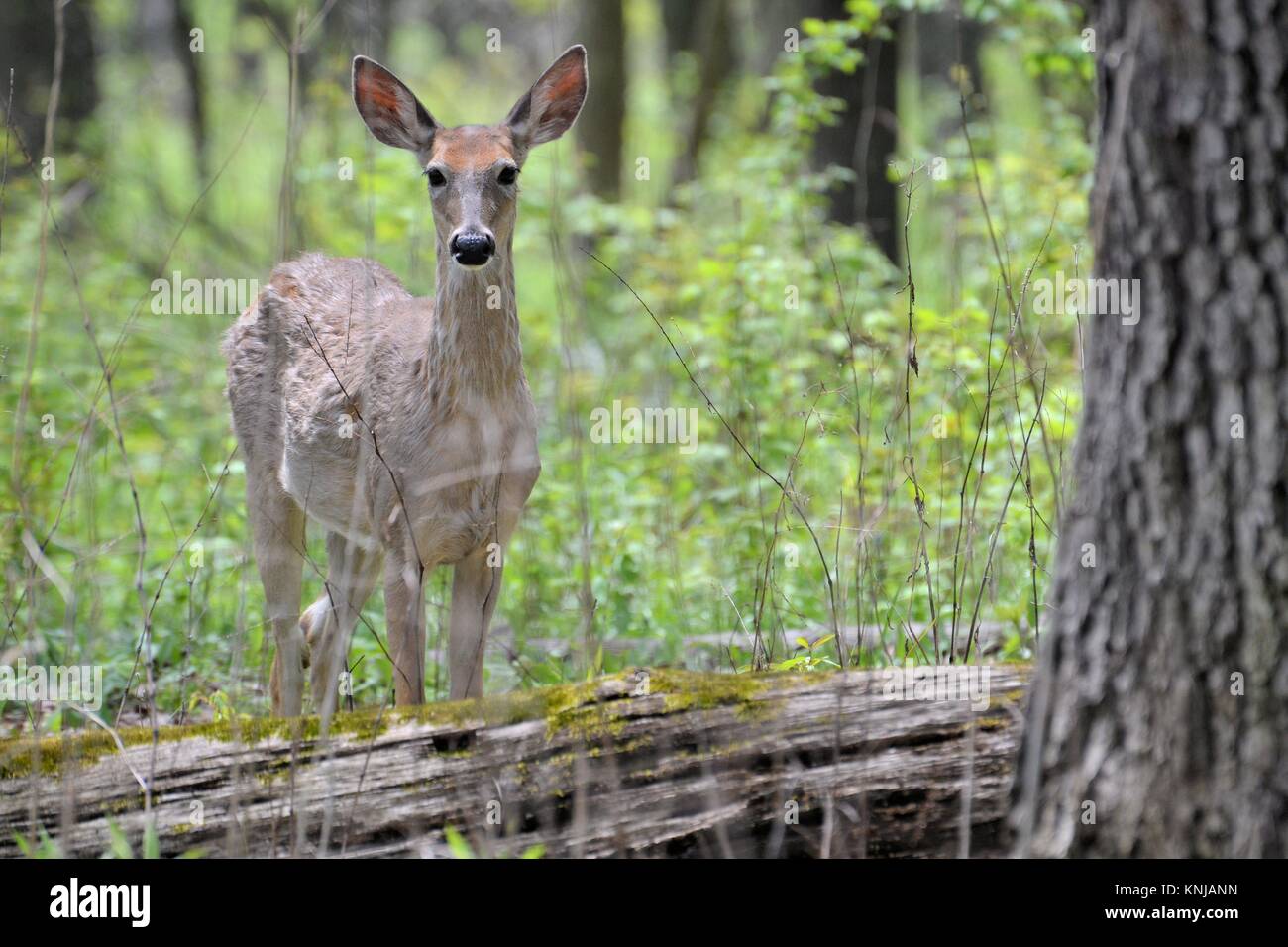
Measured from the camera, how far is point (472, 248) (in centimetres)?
491

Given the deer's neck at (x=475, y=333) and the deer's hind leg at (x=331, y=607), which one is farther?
the deer's hind leg at (x=331, y=607)

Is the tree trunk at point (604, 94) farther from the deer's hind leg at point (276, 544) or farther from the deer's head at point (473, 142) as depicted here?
the deer's head at point (473, 142)

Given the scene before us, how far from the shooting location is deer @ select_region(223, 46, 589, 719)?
17.0 feet

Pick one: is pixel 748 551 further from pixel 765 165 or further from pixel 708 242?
pixel 708 242

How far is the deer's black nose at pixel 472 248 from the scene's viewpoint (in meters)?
4.91

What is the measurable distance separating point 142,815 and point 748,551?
3.24m

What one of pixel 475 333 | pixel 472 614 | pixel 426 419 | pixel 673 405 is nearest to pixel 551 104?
pixel 475 333

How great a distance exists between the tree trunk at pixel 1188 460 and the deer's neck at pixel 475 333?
256 cm

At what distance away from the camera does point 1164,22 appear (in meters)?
3.04

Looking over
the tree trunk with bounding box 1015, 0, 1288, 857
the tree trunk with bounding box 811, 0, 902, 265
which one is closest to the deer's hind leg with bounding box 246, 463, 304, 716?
the tree trunk with bounding box 1015, 0, 1288, 857

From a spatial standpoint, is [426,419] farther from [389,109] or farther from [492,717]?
[492,717]

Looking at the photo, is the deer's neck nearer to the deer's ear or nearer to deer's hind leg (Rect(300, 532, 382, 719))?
the deer's ear

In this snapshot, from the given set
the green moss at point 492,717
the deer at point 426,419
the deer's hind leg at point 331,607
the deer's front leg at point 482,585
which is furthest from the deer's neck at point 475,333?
the green moss at point 492,717

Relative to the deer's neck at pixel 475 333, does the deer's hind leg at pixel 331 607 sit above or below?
below
